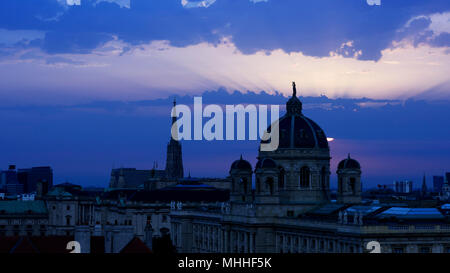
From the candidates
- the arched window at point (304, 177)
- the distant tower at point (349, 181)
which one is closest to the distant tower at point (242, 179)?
the arched window at point (304, 177)

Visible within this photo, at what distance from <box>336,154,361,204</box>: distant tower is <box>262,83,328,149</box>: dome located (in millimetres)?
9626

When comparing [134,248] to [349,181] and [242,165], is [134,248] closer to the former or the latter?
[349,181]

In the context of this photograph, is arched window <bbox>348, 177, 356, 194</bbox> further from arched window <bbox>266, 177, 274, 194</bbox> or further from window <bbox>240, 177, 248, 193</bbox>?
window <bbox>240, 177, 248, 193</bbox>

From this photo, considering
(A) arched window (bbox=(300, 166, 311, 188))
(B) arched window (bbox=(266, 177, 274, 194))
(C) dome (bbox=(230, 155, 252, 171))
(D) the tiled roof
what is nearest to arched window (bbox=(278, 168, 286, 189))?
(A) arched window (bbox=(300, 166, 311, 188))

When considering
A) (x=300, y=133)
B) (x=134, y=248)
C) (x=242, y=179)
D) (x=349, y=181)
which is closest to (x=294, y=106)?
(x=300, y=133)

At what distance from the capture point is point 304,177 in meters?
156

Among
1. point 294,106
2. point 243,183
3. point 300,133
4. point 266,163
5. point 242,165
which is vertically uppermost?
point 294,106

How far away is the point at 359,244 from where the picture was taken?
384 ft

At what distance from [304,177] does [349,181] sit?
10.6 m

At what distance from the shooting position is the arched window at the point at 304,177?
155750 mm

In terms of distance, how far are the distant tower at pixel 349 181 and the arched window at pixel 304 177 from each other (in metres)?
8.90

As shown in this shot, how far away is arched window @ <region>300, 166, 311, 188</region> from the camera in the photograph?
511ft
